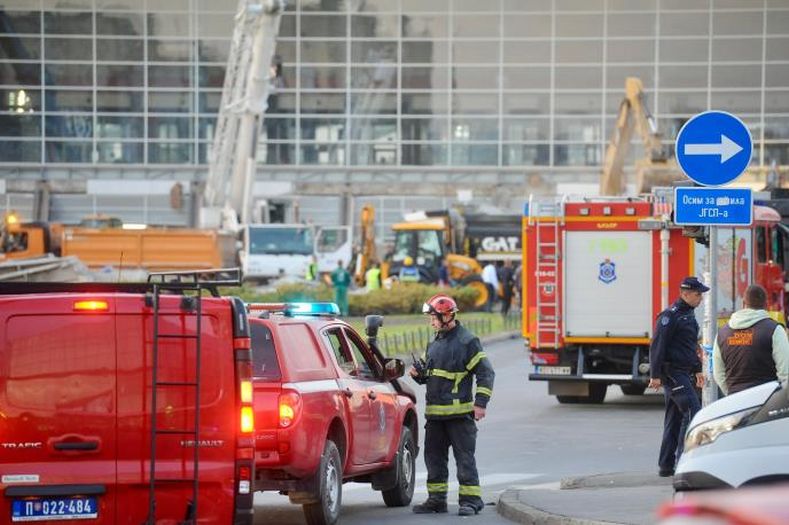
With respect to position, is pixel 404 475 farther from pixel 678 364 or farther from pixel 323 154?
pixel 323 154

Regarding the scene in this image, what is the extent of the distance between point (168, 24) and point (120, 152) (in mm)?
5957

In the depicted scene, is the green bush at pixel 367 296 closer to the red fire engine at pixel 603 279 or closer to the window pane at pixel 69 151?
the red fire engine at pixel 603 279

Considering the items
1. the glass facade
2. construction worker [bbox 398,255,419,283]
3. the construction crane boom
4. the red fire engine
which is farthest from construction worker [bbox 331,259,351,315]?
the glass facade

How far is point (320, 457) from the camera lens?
36.9 ft

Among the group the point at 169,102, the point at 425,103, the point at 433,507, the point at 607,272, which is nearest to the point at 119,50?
the point at 169,102

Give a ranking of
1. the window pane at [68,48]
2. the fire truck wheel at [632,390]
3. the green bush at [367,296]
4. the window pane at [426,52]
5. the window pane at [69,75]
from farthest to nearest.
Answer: the window pane at [69,75] → the window pane at [68,48] → the window pane at [426,52] → the green bush at [367,296] → the fire truck wheel at [632,390]

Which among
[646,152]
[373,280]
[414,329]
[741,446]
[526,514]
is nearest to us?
[741,446]

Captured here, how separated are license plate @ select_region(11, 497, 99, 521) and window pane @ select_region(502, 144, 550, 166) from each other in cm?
6472

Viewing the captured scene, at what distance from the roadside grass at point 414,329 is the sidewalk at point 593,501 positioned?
17111 millimetres

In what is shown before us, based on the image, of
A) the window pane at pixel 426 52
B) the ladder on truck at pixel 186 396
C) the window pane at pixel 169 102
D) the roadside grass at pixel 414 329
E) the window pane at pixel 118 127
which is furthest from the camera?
the window pane at pixel 169 102

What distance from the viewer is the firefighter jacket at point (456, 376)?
12609mm

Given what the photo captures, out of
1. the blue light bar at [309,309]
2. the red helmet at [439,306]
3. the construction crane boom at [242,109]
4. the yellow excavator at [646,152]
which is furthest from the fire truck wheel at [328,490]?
the construction crane boom at [242,109]

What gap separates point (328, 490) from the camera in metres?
11.5

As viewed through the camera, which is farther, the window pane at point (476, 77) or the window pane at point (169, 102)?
the window pane at point (169, 102)
